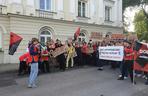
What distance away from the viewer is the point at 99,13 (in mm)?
28250

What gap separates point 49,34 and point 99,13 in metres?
7.96

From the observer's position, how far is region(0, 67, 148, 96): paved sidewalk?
9.42 metres

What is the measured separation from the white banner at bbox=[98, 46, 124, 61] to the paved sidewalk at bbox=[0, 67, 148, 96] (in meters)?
0.99

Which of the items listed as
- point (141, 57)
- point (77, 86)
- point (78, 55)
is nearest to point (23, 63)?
point (77, 86)

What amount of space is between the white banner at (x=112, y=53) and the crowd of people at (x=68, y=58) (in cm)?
38

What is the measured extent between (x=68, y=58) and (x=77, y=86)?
4.89m

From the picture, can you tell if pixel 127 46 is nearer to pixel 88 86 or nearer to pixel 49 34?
pixel 88 86

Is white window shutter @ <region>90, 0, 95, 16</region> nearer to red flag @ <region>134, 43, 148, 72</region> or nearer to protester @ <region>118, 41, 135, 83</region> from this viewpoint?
protester @ <region>118, 41, 135, 83</region>

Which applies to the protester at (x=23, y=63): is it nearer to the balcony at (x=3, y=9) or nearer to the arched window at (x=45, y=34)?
the balcony at (x=3, y=9)

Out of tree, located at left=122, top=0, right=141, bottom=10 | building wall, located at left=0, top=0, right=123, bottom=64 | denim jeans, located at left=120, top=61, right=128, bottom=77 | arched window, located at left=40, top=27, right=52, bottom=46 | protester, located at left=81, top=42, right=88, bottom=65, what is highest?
tree, located at left=122, top=0, right=141, bottom=10

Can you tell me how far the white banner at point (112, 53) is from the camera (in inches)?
513

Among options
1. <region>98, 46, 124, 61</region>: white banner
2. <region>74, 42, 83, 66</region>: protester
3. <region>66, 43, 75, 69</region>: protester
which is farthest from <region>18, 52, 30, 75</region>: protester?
<region>98, 46, 124, 61</region>: white banner

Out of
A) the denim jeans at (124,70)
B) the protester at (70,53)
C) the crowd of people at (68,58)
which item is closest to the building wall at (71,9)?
the crowd of people at (68,58)

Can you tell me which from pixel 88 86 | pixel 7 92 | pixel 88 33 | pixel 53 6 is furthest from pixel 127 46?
pixel 88 33
